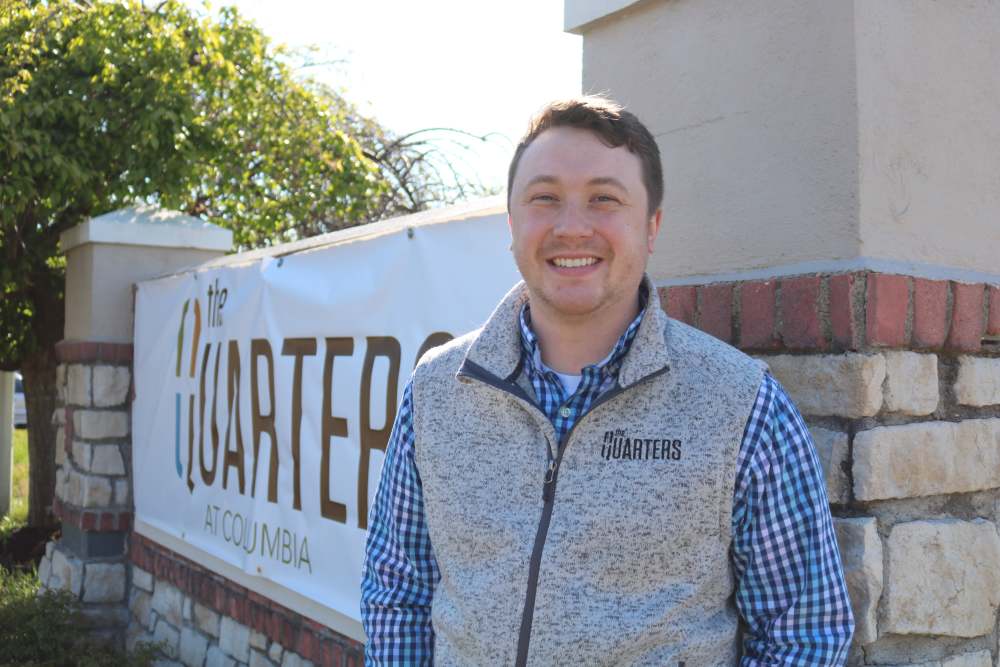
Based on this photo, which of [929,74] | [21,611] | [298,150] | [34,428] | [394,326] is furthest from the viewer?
[298,150]

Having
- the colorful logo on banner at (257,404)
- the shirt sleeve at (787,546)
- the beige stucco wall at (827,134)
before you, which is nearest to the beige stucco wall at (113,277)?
the colorful logo on banner at (257,404)

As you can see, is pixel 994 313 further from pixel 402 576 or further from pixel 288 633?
pixel 288 633

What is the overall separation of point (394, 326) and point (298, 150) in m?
5.49

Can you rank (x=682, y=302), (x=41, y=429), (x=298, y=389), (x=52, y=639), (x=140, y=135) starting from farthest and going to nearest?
(x=41, y=429) < (x=140, y=135) < (x=52, y=639) < (x=298, y=389) < (x=682, y=302)

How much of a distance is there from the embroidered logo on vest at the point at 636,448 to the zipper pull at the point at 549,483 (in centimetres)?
9

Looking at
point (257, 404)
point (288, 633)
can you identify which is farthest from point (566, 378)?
point (257, 404)

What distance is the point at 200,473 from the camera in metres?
5.54

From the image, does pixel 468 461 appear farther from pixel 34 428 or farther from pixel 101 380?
pixel 34 428

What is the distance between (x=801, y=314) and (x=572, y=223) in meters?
0.59

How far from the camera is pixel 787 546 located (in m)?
1.83

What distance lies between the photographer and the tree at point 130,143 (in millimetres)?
7047

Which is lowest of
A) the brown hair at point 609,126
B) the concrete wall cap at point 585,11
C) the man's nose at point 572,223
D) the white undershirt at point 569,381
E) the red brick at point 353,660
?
the red brick at point 353,660

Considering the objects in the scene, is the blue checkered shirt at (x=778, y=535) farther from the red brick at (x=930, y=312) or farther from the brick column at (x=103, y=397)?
the brick column at (x=103, y=397)

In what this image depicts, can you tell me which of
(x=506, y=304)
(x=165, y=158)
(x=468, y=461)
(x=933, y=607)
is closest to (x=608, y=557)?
(x=468, y=461)
